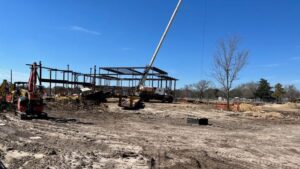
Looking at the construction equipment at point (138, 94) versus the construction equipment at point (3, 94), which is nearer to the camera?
the construction equipment at point (3, 94)

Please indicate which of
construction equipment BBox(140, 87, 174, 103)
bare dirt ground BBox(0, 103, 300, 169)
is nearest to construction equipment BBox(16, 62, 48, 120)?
bare dirt ground BBox(0, 103, 300, 169)

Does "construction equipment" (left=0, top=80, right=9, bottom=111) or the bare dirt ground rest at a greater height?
"construction equipment" (left=0, top=80, right=9, bottom=111)

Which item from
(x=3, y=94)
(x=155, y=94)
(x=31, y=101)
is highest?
(x=155, y=94)

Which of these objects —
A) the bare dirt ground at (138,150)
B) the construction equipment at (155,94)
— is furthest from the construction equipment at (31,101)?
the construction equipment at (155,94)

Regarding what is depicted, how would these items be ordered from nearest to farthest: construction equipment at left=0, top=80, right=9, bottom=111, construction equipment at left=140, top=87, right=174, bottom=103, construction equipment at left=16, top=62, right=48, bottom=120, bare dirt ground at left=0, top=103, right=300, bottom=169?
bare dirt ground at left=0, top=103, right=300, bottom=169 → construction equipment at left=16, top=62, right=48, bottom=120 → construction equipment at left=0, top=80, right=9, bottom=111 → construction equipment at left=140, top=87, right=174, bottom=103

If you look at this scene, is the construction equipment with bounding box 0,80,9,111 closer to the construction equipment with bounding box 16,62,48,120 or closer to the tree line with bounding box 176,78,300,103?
the construction equipment with bounding box 16,62,48,120

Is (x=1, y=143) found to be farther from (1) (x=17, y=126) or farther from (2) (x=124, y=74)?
(2) (x=124, y=74)

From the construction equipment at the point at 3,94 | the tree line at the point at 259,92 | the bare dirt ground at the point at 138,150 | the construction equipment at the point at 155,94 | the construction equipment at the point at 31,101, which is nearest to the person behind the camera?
the bare dirt ground at the point at 138,150

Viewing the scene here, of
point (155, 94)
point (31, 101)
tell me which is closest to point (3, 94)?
point (31, 101)

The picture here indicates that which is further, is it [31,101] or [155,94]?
[155,94]

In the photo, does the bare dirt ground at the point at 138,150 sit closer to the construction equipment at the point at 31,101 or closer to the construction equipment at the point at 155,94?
the construction equipment at the point at 31,101

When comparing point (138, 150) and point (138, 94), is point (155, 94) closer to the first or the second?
point (138, 94)

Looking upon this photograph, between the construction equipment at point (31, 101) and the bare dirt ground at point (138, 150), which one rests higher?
the construction equipment at point (31, 101)

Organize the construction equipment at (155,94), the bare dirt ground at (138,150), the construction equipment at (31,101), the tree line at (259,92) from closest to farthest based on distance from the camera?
the bare dirt ground at (138,150), the construction equipment at (31,101), the construction equipment at (155,94), the tree line at (259,92)
